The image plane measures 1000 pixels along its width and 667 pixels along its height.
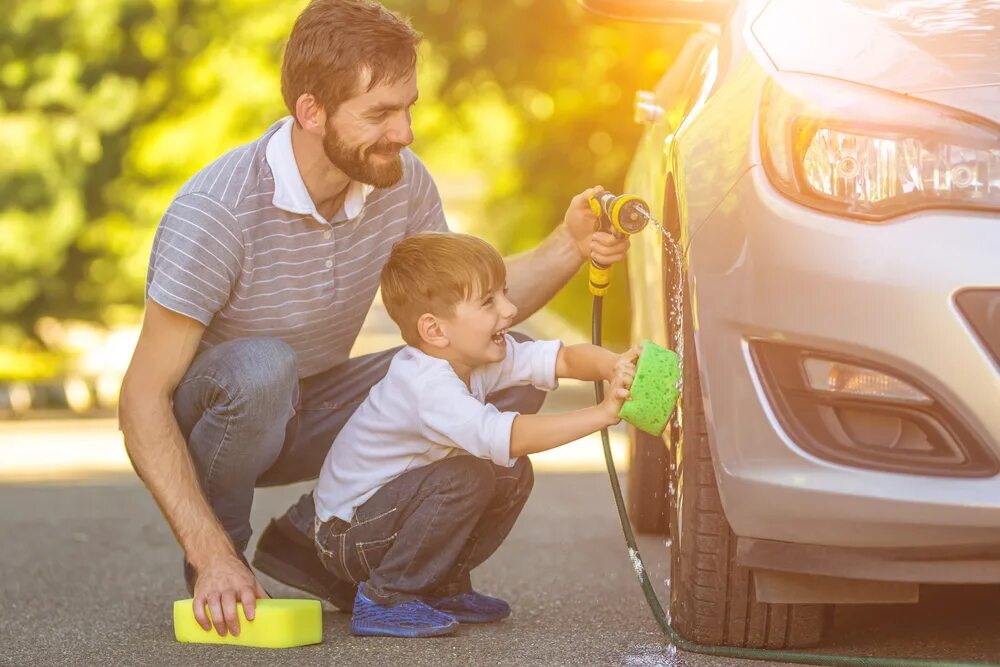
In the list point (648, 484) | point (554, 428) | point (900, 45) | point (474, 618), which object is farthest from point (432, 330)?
point (648, 484)

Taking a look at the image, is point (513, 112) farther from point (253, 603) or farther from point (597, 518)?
point (253, 603)

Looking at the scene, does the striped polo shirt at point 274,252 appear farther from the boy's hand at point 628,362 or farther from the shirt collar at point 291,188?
the boy's hand at point 628,362

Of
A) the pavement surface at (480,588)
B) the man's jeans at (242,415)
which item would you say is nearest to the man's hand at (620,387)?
the pavement surface at (480,588)

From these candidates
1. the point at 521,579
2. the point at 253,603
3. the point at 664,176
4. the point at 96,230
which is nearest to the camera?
the point at 253,603

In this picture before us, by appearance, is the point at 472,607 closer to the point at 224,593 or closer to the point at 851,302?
the point at 224,593

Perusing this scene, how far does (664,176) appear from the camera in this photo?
11.6 feet

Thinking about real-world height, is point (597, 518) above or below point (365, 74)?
below

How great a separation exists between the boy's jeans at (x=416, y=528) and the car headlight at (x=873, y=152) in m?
1.04

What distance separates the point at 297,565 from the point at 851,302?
1.71 m

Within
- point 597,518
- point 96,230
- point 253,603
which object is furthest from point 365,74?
point 96,230

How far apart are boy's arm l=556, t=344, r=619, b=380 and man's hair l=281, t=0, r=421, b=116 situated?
0.71 m

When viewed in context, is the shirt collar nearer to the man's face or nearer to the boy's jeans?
the man's face

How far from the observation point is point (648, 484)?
4941mm

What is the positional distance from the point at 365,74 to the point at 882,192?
1368 millimetres
